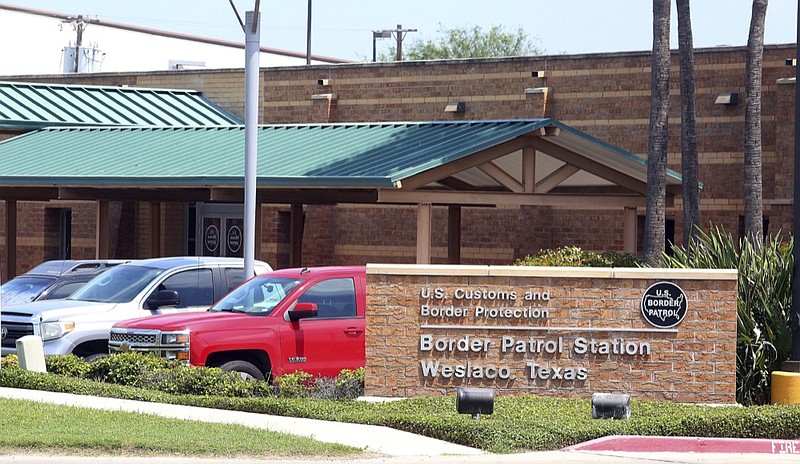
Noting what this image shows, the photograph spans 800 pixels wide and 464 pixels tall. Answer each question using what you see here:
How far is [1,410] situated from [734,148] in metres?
21.2

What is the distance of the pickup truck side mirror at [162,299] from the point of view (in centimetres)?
1873

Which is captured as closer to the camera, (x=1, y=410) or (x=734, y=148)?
(x=1, y=410)

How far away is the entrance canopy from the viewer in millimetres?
25406

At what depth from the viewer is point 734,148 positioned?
3125cm

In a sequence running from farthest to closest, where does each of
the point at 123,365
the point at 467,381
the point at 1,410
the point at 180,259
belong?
the point at 180,259, the point at 123,365, the point at 467,381, the point at 1,410

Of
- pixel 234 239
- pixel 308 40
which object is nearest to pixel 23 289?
pixel 234 239

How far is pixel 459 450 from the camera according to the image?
1250 centimetres

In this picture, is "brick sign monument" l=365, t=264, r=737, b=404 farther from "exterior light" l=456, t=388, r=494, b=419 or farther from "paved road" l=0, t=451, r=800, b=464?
"paved road" l=0, t=451, r=800, b=464

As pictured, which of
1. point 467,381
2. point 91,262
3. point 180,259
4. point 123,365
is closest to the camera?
point 467,381

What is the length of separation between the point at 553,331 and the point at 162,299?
5.98 meters

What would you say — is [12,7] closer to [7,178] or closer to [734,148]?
[7,178]

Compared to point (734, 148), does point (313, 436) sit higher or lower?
lower

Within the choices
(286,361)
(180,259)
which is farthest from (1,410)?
(180,259)

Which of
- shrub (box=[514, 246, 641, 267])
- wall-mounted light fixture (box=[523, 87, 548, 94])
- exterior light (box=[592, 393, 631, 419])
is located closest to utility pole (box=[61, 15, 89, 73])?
wall-mounted light fixture (box=[523, 87, 548, 94])
